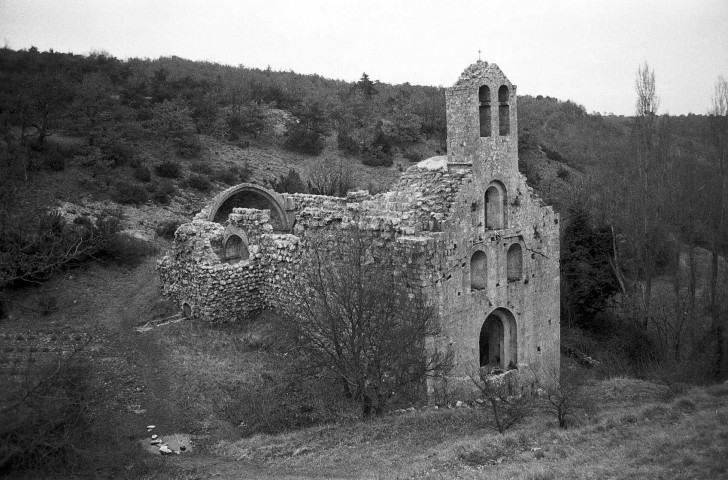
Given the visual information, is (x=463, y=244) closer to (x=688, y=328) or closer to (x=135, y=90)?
(x=688, y=328)

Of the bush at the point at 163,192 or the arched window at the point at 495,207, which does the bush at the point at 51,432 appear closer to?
the arched window at the point at 495,207

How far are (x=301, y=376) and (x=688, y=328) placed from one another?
14.1 metres

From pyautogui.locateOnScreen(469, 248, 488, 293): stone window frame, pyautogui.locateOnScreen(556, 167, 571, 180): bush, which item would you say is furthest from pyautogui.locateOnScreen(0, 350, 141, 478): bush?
pyautogui.locateOnScreen(556, 167, 571, 180): bush

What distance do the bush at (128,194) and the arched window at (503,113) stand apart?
20123 mm

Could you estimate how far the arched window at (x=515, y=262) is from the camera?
59.8 feet

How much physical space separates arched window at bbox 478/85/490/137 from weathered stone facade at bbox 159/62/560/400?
3cm

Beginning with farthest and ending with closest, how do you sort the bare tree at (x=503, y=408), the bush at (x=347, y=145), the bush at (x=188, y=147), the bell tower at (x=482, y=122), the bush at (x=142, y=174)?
the bush at (x=347, y=145) → the bush at (x=188, y=147) → the bush at (x=142, y=174) → the bell tower at (x=482, y=122) → the bare tree at (x=503, y=408)

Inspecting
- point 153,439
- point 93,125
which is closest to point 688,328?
point 153,439

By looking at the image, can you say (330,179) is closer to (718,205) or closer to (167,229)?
(167,229)

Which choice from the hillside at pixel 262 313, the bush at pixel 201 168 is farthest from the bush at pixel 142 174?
the bush at pixel 201 168

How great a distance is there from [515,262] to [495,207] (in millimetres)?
1732

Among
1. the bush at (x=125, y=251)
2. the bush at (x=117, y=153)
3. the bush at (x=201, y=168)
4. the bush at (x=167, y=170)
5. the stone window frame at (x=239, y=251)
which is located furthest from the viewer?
the bush at (x=201, y=168)

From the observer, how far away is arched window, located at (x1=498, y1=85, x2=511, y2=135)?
17812mm

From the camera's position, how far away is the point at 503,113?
58.9 ft
